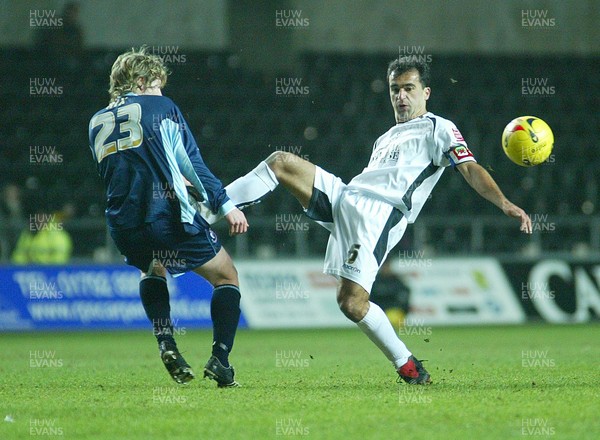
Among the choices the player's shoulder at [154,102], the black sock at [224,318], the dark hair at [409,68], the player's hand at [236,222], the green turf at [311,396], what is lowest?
the green turf at [311,396]

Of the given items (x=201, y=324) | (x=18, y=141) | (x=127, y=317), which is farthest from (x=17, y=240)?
Result: (x=18, y=141)

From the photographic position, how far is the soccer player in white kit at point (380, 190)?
6590 millimetres

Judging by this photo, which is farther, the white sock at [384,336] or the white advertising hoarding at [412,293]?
the white advertising hoarding at [412,293]

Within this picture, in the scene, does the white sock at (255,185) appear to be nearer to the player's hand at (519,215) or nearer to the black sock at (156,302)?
the black sock at (156,302)

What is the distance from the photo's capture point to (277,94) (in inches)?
797

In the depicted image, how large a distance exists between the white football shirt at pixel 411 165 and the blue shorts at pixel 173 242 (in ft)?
3.76

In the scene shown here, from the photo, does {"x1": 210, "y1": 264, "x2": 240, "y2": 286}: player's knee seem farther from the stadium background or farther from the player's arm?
→ the stadium background

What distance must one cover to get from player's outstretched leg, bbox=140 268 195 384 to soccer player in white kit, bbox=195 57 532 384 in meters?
0.80

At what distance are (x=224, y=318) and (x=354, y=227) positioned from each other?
109cm

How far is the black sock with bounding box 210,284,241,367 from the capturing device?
6.43 metres

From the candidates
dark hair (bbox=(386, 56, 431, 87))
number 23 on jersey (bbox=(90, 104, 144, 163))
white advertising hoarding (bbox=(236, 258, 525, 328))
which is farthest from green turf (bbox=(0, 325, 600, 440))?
white advertising hoarding (bbox=(236, 258, 525, 328))

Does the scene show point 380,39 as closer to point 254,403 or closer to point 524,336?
point 524,336

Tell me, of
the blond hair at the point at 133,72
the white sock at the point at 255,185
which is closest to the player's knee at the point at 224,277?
the white sock at the point at 255,185

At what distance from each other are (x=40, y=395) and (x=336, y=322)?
900cm
